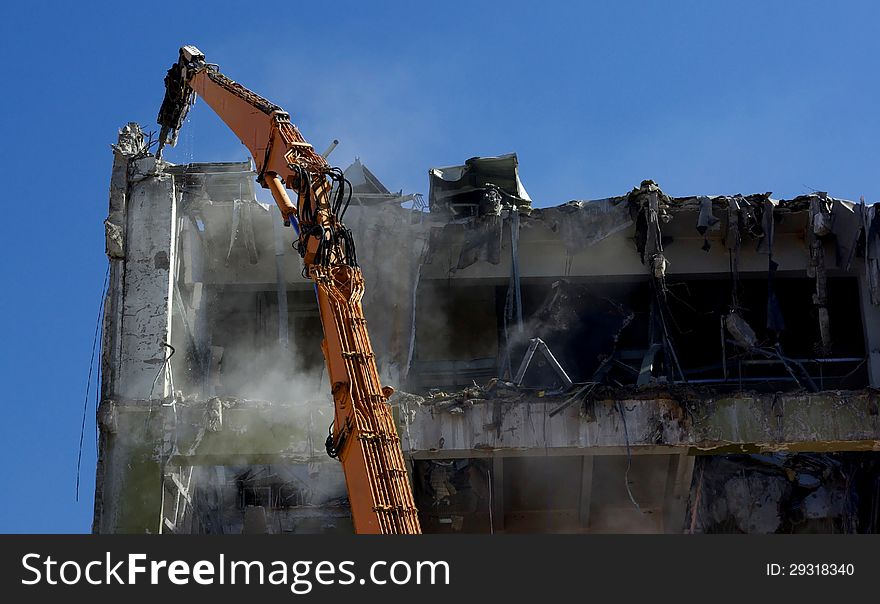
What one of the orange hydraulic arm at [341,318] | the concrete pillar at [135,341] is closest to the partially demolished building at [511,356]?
the concrete pillar at [135,341]

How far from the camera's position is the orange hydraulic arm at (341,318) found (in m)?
13.8

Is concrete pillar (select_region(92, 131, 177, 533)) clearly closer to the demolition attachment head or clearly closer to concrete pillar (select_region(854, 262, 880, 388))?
the demolition attachment head

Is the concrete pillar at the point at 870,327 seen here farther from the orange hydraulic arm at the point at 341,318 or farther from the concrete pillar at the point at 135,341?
the concrete pillar at the point at 135,341

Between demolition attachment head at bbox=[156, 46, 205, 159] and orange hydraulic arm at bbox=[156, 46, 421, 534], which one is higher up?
demolition attachment head at bbox=[156, 46, 205, 159]

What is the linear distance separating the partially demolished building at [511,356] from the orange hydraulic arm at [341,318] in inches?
135

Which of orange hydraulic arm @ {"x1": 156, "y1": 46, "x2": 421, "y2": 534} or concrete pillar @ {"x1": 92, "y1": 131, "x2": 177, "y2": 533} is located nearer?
orange hydraulic arm @ {"x1": 156, "y1": 46, "x2": 421, "y2": 534}

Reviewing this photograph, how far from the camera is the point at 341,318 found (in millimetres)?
15133

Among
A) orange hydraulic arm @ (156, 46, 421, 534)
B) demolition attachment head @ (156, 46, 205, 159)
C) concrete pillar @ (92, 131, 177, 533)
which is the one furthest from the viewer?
demolition attachment head @ (156, 46, 205, 159)

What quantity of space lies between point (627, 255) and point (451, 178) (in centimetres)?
313

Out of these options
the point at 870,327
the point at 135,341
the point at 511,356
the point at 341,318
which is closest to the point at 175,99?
the point at 135,341

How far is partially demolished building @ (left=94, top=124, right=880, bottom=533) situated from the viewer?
67.3 ft

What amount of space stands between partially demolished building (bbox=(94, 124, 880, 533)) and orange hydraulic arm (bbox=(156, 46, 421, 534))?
3431 millimetres

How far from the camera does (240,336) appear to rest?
24.7 meters

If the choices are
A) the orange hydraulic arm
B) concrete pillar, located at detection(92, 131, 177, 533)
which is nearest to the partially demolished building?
concrete pillar, located at detection(92, 131, 177, 533)
